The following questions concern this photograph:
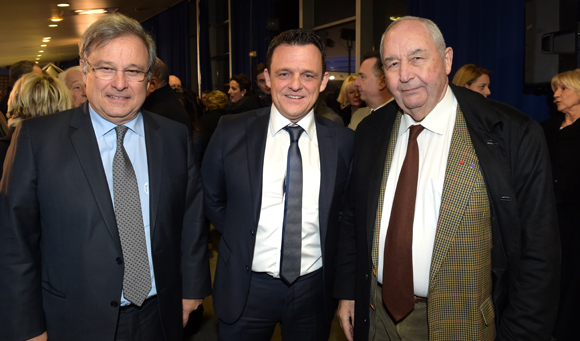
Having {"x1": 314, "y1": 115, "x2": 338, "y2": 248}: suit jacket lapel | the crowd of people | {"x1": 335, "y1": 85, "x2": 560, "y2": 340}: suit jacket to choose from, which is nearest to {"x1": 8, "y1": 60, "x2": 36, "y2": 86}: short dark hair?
the crowd of people

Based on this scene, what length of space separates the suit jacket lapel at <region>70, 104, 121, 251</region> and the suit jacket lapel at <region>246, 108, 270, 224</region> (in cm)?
54

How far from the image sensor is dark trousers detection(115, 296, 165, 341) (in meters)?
1.40

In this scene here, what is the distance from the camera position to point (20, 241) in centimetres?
126

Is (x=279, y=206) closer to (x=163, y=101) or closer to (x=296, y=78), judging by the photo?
(x=296, y=78)

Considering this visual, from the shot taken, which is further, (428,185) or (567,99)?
(567,99)

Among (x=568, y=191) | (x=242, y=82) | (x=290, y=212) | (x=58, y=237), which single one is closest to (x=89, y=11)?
(x=242, y=82)

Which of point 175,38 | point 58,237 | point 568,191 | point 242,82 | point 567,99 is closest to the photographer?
point 58,237

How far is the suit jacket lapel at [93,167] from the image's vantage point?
132 centimetres

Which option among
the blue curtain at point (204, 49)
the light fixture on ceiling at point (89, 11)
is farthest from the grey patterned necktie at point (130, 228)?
the light fixture on ceiling at point (89, 11)

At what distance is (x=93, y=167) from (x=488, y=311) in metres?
1.48

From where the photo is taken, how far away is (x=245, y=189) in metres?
1.63

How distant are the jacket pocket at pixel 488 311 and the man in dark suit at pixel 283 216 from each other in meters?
0.61

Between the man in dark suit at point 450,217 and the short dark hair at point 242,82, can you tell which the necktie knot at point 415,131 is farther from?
the short dark hair at point 242,82

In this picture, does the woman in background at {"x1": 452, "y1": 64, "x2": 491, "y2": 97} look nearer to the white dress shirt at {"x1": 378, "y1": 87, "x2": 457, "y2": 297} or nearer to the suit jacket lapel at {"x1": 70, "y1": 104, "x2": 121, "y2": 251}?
the white dress shirt at {"x1": 378, "y1": 87, "x2": 457, "y2": 297}
